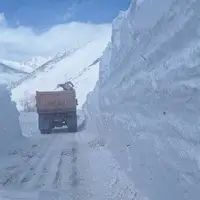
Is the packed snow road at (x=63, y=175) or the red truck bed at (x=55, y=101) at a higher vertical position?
the red truck bed at (x=55, y=101)

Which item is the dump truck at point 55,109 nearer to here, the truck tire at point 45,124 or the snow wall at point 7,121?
the truck tire at point 45,124

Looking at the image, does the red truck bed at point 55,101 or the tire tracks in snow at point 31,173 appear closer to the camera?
the tire tracks in snow at point 31,173

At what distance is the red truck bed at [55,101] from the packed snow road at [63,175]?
889 cm

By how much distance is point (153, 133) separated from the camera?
7230 millimetres

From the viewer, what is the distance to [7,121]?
17641mm

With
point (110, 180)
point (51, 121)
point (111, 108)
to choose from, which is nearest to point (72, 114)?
point (51, 121)

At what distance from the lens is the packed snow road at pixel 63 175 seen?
25.6 feet

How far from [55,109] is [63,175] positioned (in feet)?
47.5

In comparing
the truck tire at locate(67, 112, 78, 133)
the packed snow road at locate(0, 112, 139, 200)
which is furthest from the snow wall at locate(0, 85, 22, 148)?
the truck tire at locate(67, 112, 78, 133)

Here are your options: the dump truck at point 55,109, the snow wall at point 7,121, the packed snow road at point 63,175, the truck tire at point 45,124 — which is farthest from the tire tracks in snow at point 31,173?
the dump truck at point 55,109

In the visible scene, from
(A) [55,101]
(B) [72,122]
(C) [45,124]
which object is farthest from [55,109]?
(B) [72,122]

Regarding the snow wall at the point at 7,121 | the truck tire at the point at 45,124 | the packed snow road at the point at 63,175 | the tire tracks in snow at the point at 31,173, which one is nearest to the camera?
the packed snow road at the point at 63,175

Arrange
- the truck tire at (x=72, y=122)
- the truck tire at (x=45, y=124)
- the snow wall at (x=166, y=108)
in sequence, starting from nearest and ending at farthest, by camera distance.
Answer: the snow wall at (x=166, y=108) → the truck tire at (x=45, y=124) → the truck tire at (x=72, y=122)

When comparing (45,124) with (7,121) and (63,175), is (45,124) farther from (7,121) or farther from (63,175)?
(63,175)
